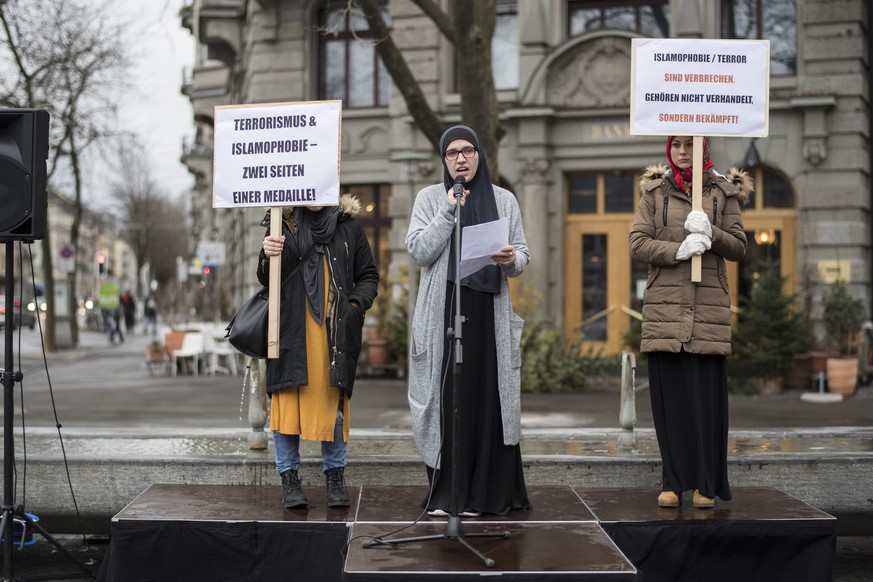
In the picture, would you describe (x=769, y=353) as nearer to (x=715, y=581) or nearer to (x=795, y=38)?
(x=795, y=38)

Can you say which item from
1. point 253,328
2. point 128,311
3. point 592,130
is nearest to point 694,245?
point 253,328

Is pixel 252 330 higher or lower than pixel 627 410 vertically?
higher

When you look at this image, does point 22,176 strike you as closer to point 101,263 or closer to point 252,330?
point 252,330

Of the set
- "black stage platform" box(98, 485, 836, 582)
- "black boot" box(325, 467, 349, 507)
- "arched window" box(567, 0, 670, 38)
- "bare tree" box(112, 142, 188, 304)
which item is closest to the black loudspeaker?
"black stage platform" box(98, 485, 836, 582)

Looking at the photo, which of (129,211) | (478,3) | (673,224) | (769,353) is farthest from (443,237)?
(129,211)

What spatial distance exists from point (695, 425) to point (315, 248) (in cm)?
237

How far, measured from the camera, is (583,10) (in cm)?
2045

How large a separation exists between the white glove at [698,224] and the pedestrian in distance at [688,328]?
0.21 feet

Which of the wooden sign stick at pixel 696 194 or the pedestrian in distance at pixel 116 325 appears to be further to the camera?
the pedestrian in distance at pixel 116 325

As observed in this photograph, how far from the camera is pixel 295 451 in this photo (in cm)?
620

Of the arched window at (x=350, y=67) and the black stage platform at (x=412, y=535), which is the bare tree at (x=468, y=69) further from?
the arched window at (x=350, y=67)

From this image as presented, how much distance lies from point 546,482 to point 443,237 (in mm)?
2090

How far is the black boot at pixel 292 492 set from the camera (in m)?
5.98

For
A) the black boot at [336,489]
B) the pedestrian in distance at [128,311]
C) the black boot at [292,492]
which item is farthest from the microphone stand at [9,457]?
the pedestrian in distance at [128,311]
